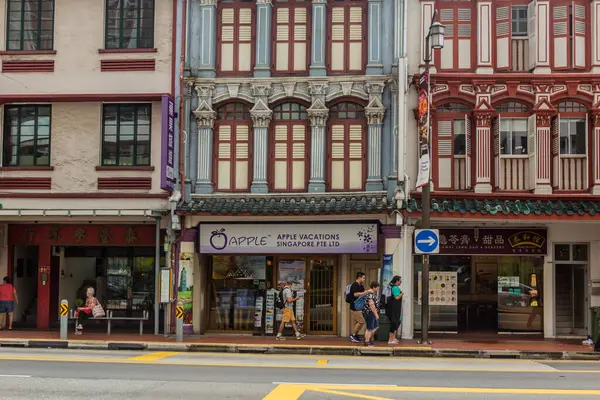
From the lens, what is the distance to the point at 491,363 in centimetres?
1709

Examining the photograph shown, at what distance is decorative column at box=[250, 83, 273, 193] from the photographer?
895 inches

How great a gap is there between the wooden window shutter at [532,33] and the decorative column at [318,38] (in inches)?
233

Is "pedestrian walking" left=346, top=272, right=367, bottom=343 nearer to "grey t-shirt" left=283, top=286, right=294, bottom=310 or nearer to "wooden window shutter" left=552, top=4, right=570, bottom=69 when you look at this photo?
"grey t-shirt" left=283, top=286, right=294, bottom=310

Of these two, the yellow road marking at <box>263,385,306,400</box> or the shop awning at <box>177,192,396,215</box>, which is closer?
the yellow road marking at <box>263,385,306,400</box>

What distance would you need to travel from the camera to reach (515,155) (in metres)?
22.2

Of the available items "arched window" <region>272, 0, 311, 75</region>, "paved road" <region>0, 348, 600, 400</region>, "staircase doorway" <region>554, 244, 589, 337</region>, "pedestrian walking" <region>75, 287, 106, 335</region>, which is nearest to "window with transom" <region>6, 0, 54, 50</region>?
"arched window" <region>272, 0, 311, 75</region>

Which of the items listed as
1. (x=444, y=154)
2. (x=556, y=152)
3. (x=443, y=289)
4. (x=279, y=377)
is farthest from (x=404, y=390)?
(x=556, y=152)

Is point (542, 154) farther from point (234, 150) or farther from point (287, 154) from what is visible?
point (234, 150)

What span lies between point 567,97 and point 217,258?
36.8ft

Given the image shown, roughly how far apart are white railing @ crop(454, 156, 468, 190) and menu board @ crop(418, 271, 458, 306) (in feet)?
8.77

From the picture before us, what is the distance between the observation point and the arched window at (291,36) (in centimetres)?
2303

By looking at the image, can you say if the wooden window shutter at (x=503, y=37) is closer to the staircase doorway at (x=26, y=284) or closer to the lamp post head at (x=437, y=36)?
the lamp post head at (x=437, y=36)

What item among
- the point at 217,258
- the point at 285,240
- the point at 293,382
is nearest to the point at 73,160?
the point at 217,258

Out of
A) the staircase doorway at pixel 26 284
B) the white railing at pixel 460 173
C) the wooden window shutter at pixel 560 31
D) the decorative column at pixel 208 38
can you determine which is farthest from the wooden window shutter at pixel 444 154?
the staircase doorway at pixel 26 284
